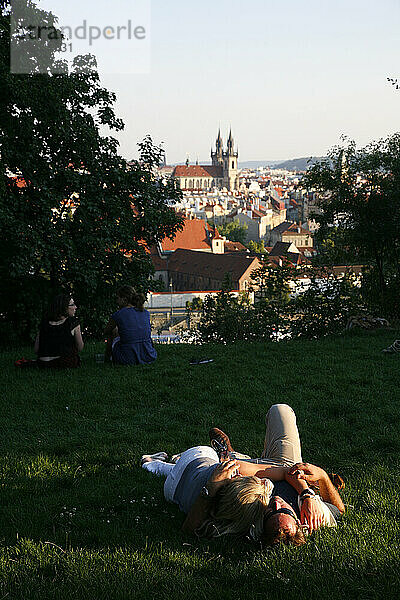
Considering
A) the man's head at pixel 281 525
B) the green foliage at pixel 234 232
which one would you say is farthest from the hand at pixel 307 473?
the green foliage at pixel 234 232

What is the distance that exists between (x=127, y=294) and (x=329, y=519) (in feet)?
17.7

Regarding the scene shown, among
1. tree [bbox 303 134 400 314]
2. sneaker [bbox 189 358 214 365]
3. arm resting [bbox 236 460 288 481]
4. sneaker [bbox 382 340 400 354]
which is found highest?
tree [bbox 303 134 400 314]

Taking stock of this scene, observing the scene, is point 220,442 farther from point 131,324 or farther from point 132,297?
point 132,297

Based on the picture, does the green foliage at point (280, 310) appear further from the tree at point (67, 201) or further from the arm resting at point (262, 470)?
the arm resting at point (262, 470)

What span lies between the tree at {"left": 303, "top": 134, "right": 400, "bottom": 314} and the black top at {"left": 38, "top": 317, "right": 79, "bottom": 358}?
8.10 m

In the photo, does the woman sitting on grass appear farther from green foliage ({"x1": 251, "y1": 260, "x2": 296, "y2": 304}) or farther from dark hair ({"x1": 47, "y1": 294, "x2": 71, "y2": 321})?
green foliage ({"x1": 251, "y1": 260, "x2": 296, "y2": 304})

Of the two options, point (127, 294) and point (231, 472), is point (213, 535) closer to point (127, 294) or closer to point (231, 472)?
point (231, 472)

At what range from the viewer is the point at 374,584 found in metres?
2.91

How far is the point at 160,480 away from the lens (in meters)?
4.39

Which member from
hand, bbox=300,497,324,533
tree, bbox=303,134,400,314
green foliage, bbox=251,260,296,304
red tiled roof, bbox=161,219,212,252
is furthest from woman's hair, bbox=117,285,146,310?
red tiled roof, bbox=161,219,212,252

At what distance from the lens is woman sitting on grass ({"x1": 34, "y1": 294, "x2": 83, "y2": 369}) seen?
7.84m

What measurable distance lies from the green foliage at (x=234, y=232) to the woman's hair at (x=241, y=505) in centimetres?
13933

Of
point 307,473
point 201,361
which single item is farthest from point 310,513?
point 201,361

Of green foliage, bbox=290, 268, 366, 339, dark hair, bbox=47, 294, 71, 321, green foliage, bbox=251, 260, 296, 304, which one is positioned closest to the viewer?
dark hair, bbox=47, 294, 71, 321
